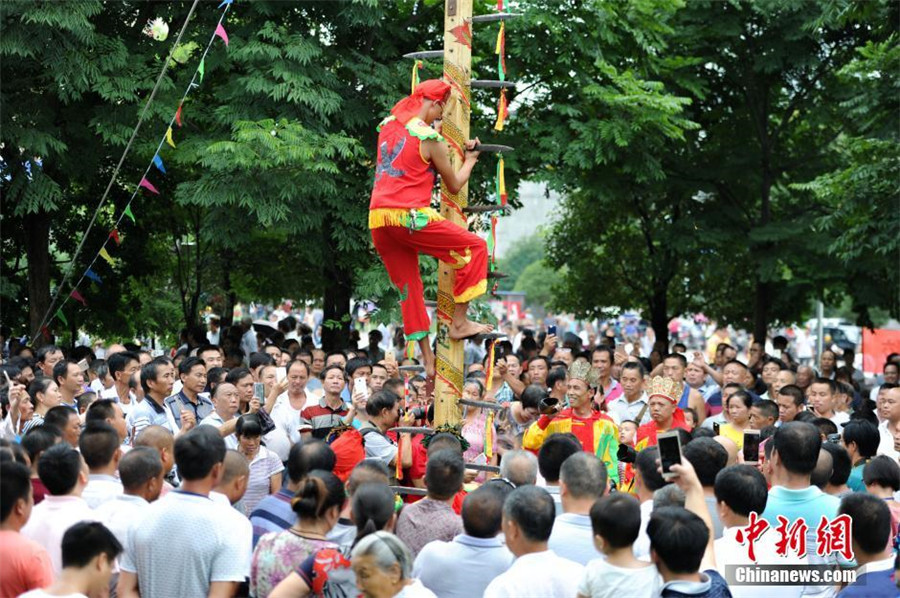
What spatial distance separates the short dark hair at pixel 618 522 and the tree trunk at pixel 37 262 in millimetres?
13112

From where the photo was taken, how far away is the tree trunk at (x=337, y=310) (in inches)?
660

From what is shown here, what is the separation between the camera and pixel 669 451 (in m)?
5.34

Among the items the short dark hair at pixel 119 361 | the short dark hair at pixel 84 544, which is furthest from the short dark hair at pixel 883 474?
the short dark hair at pixel 119 361

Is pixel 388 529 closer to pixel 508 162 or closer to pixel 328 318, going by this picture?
pixel 508 162

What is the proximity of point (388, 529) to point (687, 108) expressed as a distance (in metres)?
14.5

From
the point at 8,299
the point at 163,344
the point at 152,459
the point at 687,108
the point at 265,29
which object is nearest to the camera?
the point at 152,459

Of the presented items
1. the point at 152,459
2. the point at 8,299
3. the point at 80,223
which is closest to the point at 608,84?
the point at 80,223

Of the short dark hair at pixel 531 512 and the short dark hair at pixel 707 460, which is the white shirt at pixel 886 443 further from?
the short dark hair at pixel 531 512

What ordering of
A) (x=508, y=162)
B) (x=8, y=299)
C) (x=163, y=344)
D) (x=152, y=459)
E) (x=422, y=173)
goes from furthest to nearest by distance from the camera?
(x=163, y=344), (x=8, y=299), (x=508, y=162), (x=422, y=173), (x=152, y=459)

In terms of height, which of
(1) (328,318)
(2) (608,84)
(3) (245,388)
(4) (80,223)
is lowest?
(3) (245,388)

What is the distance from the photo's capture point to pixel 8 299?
17.2 meters

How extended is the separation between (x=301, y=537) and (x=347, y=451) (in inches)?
95.2

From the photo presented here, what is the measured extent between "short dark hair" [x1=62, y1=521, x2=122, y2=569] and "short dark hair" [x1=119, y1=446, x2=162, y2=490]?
86 centimetres

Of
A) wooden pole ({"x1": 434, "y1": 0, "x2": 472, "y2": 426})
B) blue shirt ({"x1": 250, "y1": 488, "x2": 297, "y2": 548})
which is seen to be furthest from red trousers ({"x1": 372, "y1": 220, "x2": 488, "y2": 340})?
blue shirt ({"x1": 250, "y1": 488, "x2": 297, "y2": 548})
